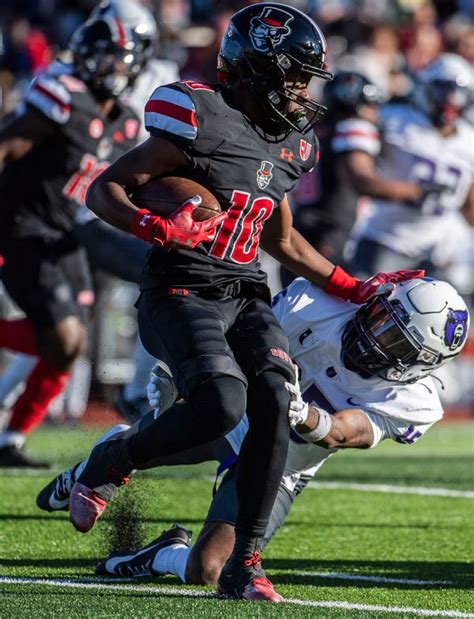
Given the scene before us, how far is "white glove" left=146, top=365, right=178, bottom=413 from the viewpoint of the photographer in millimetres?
4016

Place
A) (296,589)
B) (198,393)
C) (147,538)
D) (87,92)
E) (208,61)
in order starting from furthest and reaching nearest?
(208,61), (87,92), (147,538), (296,589), (198,393)

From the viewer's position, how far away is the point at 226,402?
11.6ft

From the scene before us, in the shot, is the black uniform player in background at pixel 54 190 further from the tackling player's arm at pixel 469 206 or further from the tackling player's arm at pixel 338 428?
the tackling player's arm at pixel 469 206

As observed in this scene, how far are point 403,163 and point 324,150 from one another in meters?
0.66

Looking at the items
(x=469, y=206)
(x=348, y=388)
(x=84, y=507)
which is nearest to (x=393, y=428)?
(x=348, y=388)

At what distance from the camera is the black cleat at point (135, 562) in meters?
4.07

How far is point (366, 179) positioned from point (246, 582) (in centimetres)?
477

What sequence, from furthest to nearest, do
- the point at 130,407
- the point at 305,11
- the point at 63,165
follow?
the point at 305,11 < the point at 63,165 < the point at 130,407

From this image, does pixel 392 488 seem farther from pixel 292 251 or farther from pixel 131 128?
pixel 292 251

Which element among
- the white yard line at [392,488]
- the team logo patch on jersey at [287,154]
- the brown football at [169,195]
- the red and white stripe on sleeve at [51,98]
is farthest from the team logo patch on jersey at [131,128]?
the brown football at [169,195]

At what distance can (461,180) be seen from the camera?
866 cm

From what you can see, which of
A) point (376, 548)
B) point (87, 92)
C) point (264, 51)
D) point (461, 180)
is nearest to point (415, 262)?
point (461, 180)

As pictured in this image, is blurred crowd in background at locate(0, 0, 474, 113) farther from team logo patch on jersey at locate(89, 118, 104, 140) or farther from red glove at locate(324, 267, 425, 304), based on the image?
red glove at locate(324, 267, 425, 304)

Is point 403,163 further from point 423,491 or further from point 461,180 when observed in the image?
point 423,491
